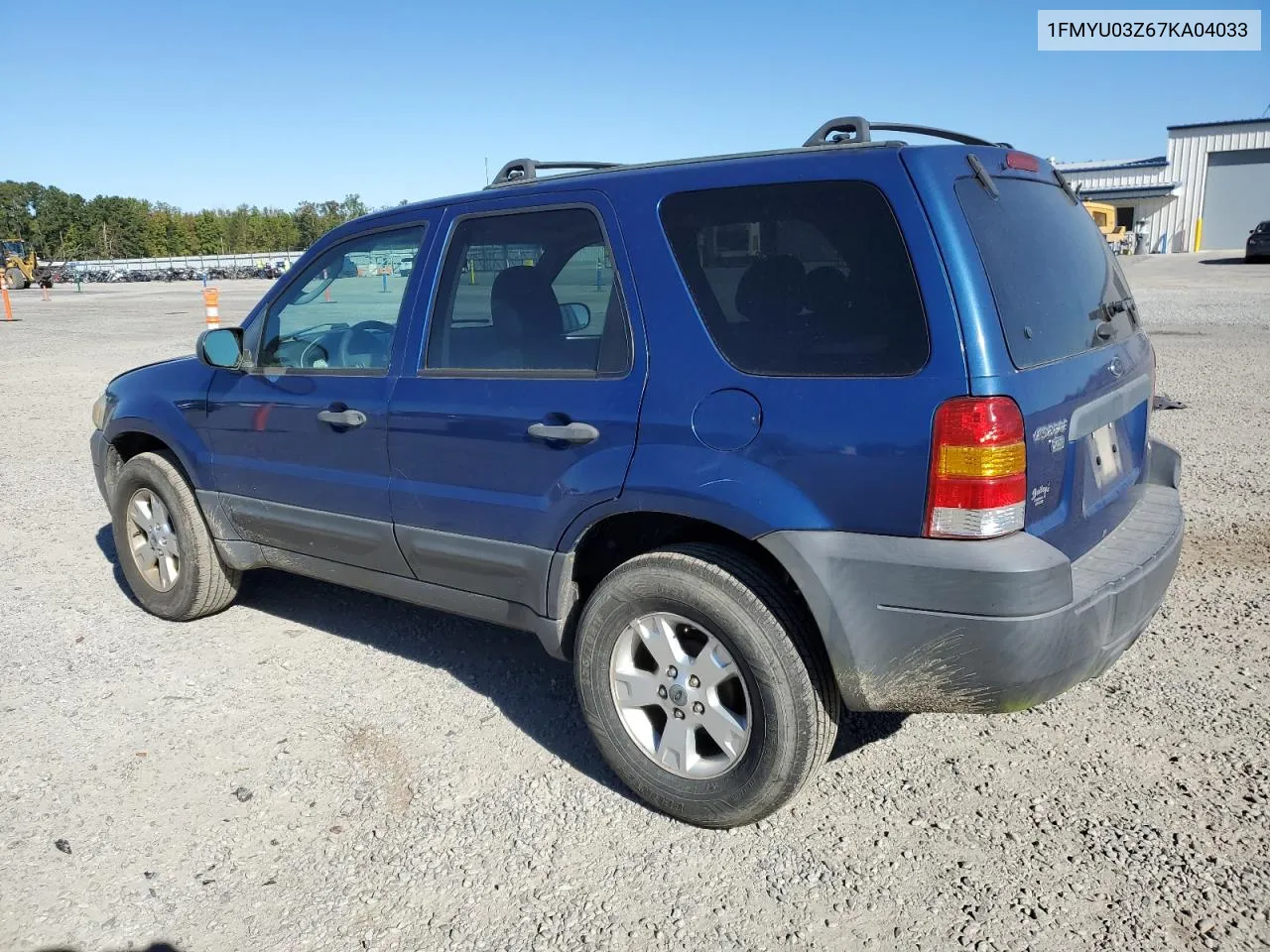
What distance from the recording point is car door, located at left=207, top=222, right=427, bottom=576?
371cm

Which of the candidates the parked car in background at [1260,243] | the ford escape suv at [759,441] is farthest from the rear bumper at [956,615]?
the parked car in background at [1260,243]

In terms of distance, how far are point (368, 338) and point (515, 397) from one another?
0.91m

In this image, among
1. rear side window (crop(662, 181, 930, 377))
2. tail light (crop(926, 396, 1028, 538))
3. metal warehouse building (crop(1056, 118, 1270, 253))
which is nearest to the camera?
tail light (crop(926, 396, 1028, 538))

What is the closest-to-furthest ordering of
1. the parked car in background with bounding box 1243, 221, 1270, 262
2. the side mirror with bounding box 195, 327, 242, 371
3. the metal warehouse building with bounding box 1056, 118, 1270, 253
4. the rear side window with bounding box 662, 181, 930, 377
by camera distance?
the rear side window with bounding box 662, 181, 930, 377
the side mirror with bounding box 195, 327, 242, 371
the parked car in background with bounding box 1243, 221, 1270, 262
the metal warehouse building with bounding box 1056, 118, 1270, 253

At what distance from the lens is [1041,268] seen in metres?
2.85

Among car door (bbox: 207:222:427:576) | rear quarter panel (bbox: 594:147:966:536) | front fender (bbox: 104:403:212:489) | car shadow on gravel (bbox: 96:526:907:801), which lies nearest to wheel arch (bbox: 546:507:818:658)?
rear quarter panel (bbox: 594:147:966:536)

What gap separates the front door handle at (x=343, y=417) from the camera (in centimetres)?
368

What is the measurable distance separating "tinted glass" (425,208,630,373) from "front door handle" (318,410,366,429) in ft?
1.19

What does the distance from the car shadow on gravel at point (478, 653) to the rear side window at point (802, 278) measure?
151 centimetres

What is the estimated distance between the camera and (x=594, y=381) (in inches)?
121

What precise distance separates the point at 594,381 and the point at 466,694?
155 centimetres

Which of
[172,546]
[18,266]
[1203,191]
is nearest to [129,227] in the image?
[18,266]

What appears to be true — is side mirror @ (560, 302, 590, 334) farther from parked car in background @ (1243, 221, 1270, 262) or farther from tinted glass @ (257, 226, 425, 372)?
parked car in background @ (1243, 221, 1270, 262)

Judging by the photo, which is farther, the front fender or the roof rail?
the front fender
